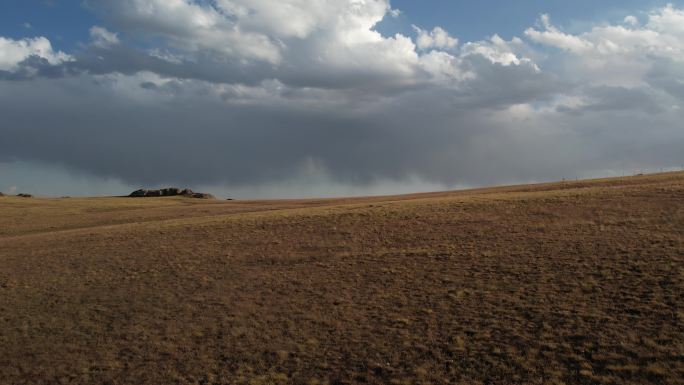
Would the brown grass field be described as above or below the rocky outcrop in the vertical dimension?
below

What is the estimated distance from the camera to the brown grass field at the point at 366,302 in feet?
57.6

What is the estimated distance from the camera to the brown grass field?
1755 cm

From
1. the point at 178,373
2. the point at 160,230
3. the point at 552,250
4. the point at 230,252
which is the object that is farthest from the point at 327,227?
the point at 178,373

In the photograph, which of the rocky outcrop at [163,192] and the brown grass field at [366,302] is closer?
the brown grass field at [366,302]

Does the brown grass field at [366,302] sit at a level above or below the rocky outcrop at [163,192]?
below

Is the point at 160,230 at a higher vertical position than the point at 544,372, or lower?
higher

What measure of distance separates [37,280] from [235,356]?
62.2ft

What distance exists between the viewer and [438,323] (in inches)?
826

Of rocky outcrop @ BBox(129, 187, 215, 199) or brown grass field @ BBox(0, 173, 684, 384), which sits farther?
rocky outcrop @ BBox(129, 187, 215, 199)

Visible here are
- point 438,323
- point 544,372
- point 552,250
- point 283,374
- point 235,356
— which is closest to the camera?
point 544,372

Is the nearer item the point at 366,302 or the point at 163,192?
the point at 366,302

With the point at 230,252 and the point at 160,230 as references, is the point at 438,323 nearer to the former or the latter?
the point at 230,252

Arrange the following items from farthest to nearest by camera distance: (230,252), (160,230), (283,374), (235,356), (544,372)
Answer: (160,230)
(230,252)
(235,356)
(283,374)
(544,372)

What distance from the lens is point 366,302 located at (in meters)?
24.3
